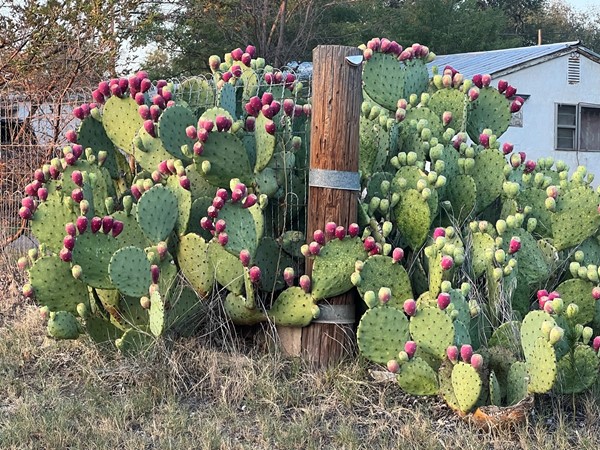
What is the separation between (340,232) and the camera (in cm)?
427

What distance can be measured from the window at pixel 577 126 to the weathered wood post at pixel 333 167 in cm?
1313

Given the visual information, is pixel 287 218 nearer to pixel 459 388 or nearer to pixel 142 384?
pixel 142 384

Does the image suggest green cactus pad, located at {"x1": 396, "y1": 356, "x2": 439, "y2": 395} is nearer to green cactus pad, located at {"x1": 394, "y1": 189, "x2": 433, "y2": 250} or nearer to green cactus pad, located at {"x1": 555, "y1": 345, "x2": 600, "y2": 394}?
green cactus pad, located at {"x1": 555, "y1": 345, "x2": 600, "y2": 394}

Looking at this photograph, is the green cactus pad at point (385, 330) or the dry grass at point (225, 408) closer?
the dry grass at point (225, 408)

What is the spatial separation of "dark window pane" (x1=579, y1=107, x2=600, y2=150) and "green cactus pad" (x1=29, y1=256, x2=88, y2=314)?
565 inches

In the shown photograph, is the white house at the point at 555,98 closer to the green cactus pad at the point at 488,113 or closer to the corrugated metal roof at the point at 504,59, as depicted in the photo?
the corrugated metal roof at the point at 504,59

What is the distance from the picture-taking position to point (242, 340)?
185 inches

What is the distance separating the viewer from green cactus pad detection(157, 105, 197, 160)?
4.61 meters

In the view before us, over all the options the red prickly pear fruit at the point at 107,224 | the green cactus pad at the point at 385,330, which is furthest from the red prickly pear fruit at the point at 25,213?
the green cactus pad at the point at 385,330

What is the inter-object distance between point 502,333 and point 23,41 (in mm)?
6602

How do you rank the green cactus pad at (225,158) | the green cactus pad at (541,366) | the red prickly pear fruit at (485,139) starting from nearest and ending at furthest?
the green cactus pad at (541,366) < the green cactus pad at (225,158) < the red prickly pear fruit at (485,139)

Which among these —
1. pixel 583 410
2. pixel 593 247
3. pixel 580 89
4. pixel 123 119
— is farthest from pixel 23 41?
pixel 580 89

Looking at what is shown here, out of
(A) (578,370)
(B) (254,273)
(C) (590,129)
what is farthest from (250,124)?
(C) (590,129)

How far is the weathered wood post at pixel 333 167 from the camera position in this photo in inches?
171
